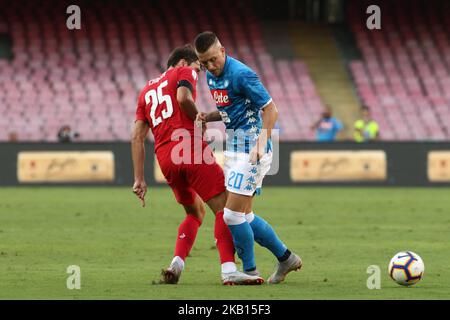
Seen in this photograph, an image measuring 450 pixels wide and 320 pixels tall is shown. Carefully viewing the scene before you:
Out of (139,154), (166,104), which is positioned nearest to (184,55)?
(166,104)

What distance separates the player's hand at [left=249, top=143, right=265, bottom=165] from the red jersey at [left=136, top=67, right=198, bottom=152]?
30.1 inches

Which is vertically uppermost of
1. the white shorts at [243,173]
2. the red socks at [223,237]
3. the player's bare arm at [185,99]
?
the player's bare arm at [185,99]

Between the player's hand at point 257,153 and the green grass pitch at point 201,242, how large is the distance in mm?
1055

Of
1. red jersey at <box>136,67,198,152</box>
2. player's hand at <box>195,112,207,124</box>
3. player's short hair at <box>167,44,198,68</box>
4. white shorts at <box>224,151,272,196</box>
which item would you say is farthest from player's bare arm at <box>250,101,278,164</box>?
player's short hair at <box>167,44,198,68</box>

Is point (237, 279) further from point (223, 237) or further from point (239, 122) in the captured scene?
point (239, 122)

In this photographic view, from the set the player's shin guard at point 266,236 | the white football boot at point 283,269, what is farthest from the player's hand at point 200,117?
the white football boot at point 283,269

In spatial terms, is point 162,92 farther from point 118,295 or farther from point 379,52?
point 379,52

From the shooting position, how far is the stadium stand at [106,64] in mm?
29375

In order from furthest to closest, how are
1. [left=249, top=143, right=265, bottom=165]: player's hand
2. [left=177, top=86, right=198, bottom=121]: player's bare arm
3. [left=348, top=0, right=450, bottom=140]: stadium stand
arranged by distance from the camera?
[left=348, top=0, right=450, bottom=140]: stadium stand → [left=177, top=86, right=198, bottom=121]: player's bare arm → [left=249, top=143, right=265, bottom=165]: player's hand

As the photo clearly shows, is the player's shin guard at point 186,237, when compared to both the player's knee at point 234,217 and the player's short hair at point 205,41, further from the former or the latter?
the player's short hair at point 205,41

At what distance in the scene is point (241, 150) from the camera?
9.23 meters

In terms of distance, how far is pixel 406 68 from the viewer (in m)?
33.0

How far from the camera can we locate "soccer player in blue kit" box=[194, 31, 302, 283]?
9.01 meters

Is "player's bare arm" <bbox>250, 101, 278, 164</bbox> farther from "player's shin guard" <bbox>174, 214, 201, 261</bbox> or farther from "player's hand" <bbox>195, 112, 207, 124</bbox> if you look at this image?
"player's shin guard" <bbox>174, 214, 201, 261</bbox>
